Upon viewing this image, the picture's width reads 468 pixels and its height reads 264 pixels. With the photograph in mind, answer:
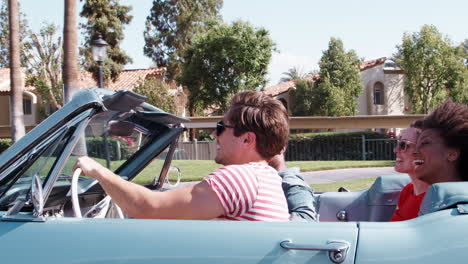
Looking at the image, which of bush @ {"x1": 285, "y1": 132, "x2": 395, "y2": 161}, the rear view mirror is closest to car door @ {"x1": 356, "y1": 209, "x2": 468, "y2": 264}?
the rear view mirror

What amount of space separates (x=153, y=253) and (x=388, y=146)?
69.9ft

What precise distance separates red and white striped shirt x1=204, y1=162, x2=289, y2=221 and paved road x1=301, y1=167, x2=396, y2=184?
8.92m

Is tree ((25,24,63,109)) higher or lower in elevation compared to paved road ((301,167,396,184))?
higher

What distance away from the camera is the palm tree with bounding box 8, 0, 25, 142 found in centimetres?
1391

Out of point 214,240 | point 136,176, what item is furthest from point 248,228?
point 136,176

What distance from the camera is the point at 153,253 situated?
160 cm

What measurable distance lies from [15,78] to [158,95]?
501 inches

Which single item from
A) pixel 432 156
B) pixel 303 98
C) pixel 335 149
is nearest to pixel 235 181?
pixel 432 156

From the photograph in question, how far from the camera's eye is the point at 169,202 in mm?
1741

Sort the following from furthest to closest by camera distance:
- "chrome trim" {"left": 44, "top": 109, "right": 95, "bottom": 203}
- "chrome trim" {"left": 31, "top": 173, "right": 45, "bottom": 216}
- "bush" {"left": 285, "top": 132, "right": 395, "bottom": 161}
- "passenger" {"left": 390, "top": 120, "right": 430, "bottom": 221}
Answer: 1. "bush" {"left": 285, "top": 132, "right": 395, "bottom": 161}
2. "passenger" {"left": 390, "top": 120, "right": 430, "bottom": 221}
3. "chrome trim" {"left": 44, "top": 109, "right": 95, "bottom": 203}
4. "chrome trim" {"left": 31, "top": 173, "right": 45, "bottom": 216}

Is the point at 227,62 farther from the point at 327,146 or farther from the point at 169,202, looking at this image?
the point at 169,202

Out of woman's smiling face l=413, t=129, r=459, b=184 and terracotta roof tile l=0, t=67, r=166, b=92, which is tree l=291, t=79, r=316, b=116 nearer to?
terracotta roof tile l=0, t=67, r=166, b=92

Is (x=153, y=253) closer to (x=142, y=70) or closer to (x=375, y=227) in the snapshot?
(x=375, y=227)

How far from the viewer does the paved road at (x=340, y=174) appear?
36.2 ft
